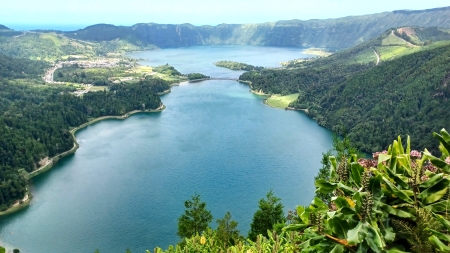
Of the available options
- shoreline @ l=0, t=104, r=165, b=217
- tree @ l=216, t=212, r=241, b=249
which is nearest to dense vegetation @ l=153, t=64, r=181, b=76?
shoreline @ l=0, t=104, r=165, b=217

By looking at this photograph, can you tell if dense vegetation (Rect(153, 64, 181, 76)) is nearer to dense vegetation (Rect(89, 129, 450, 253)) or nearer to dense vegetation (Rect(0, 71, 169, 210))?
dense vegetation (Rect(0, 71, 169, 210))

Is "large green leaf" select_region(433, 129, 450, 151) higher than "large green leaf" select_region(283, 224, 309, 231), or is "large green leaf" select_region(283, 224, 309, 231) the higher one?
"large green leaf" select_region(433, 129, 450, 151)

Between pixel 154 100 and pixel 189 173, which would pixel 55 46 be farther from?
pixel 189 173

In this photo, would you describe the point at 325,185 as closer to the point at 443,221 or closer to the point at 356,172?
the point at 356,172

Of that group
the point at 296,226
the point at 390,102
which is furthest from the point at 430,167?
the point at 390,102

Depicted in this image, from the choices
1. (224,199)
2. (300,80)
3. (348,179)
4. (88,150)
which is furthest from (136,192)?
(300,80)

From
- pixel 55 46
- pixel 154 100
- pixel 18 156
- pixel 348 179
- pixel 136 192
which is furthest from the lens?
pixel 55 46
